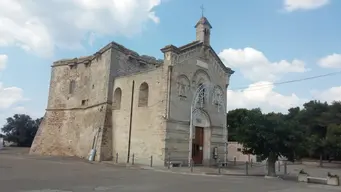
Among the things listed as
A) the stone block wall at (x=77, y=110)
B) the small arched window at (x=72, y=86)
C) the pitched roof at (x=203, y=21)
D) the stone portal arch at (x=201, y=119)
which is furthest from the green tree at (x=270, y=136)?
the small arched window at (x=72, y=86)

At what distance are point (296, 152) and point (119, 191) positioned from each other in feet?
46.2

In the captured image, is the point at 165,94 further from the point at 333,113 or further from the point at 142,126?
the point at 333,113

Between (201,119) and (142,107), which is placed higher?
(142,107)

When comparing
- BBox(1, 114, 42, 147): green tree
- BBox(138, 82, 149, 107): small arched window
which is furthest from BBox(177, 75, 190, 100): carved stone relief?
BBox(1, 114, 42, 147): green tree

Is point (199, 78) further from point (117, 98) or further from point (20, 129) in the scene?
point (20, 129)

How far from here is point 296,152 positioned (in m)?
21.3

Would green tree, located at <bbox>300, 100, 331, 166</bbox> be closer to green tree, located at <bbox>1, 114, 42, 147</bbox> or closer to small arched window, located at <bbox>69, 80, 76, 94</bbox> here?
small arched window, located at <bbox>69, 80, 76, 94</bbox>

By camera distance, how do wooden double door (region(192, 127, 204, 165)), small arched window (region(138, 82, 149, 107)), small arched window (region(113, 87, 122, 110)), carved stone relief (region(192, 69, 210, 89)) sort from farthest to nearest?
small arched window (region(113, 87, 122, 110)) < carved stone relief (region(192, 69, 210, 89)) < small arched window (region(138, 82, 149, 107)) < wooden double door (region(192, 127, 204, 165))

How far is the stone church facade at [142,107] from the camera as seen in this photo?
27.3 meters

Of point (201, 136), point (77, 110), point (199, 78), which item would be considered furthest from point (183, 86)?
point (77, 110)

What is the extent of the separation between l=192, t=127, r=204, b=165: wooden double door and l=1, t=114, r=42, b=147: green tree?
131 ft

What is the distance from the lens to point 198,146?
29953mm

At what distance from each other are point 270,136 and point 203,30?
548 inches

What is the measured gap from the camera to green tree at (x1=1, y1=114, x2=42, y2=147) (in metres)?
58.4
